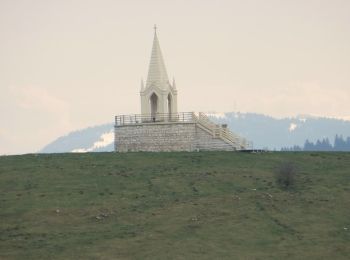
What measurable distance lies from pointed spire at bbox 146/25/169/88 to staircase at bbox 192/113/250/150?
19.5ft

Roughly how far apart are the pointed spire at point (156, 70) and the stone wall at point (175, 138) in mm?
5815

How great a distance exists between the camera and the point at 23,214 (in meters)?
69.8

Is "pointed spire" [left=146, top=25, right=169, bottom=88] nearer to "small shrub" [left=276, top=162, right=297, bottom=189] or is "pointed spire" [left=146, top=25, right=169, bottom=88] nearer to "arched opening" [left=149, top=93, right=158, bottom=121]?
"arched opening" [left=149, top=93, right=158, bottom=121]

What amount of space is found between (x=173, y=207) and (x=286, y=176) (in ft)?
37.3

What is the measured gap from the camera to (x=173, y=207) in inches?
2805

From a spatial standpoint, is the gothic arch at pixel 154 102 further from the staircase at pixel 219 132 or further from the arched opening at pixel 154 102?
the staircase at pixel 219 132

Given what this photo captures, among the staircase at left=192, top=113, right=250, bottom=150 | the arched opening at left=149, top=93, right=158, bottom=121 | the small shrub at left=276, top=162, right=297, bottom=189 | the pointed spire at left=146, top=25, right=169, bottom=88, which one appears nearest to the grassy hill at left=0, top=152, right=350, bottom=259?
the small shrub at left=276, top=162, right=297, bottom=189

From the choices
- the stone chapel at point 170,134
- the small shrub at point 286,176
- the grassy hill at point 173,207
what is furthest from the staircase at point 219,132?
the small shrub at point 286,176

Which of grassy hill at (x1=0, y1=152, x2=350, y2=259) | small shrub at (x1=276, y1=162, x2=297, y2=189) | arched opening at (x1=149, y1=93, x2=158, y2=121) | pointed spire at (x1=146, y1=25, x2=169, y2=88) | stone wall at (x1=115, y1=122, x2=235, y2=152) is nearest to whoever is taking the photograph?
grassy hill at (x1=0, y1=152, x2=350, y2=259)

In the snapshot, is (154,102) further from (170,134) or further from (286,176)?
(286,176)

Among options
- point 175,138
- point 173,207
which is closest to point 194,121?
point 175,138

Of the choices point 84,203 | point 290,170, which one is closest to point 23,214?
point 84,203

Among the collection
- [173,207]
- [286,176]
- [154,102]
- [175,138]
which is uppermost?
[154,102]

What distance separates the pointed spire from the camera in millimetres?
102250
